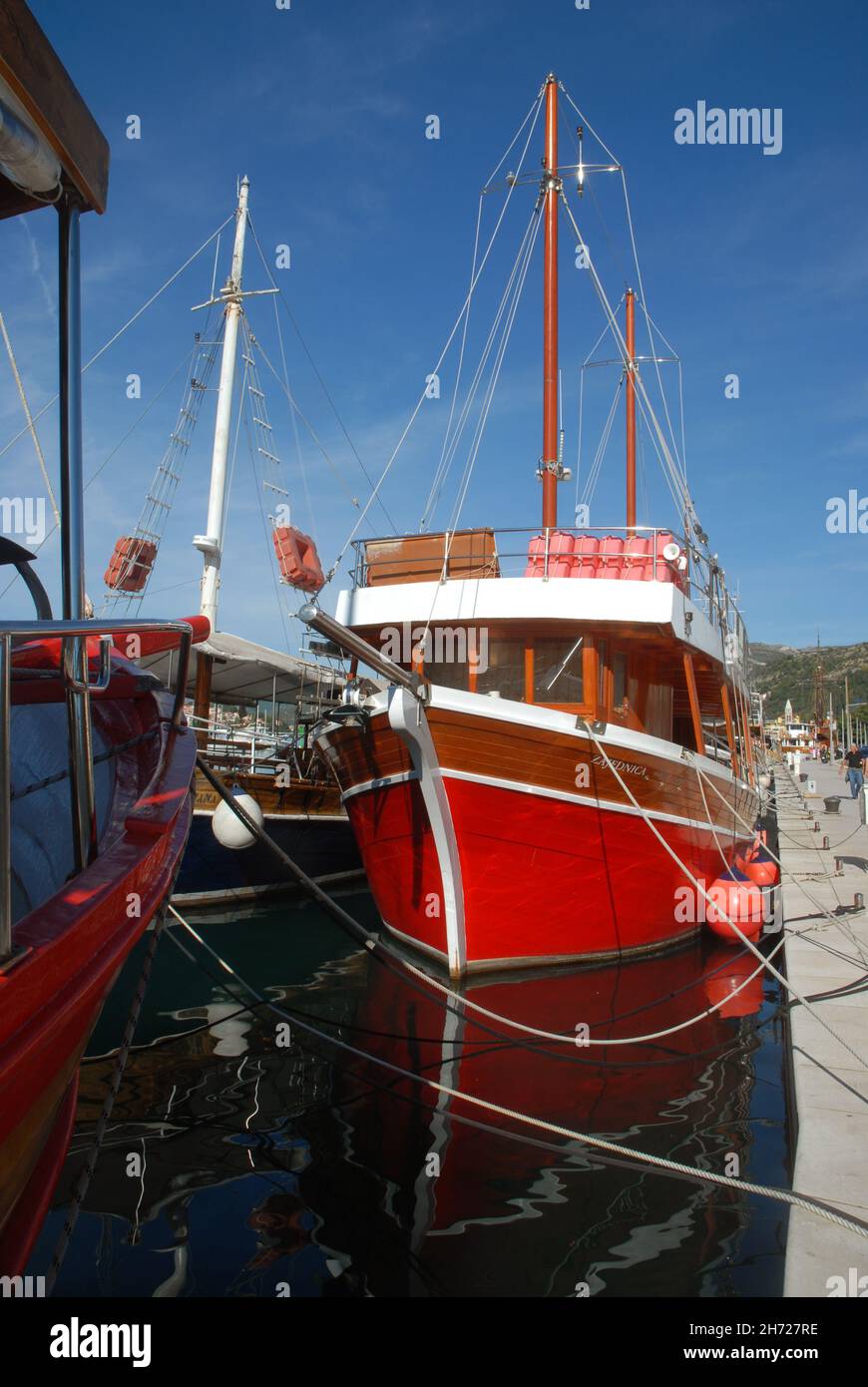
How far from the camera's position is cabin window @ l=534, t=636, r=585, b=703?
32.0 ft

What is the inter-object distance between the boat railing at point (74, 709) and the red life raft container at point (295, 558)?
1656 cm

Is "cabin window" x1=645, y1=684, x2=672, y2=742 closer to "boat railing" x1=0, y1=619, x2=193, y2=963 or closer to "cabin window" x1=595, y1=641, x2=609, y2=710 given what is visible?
"cabin window" x1=595, y1=641, x2=609, y2=710

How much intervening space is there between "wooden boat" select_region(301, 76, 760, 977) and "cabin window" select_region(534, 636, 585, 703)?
0.05ft

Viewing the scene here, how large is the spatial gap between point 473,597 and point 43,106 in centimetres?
739

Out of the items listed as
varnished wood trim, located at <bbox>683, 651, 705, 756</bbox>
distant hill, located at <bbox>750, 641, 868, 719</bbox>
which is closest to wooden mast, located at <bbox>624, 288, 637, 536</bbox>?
varnished wood trim, located at <bbox>683, 651, 705, 756</bbox>

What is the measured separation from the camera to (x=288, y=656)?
18844 millimetres

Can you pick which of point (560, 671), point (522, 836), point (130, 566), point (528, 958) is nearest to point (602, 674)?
point (560, 671)

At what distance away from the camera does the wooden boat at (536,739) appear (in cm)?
845

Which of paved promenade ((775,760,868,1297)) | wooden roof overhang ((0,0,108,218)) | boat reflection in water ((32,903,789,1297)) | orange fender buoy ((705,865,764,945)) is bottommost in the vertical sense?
boat reflection in water ((32,903,789,1297))

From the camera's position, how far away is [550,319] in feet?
37.1

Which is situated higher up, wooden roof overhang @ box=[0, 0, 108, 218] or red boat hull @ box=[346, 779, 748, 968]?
wooden roof overhang @ box=[0, 0, 108, 218]

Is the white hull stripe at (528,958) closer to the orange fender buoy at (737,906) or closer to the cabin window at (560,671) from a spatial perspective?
the orange fender buoy at (737,906)
